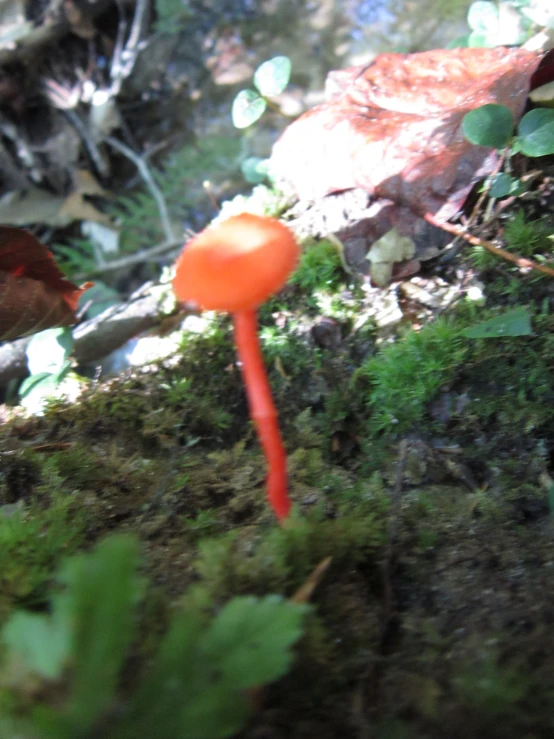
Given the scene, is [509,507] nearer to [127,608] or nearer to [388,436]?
[388,436]

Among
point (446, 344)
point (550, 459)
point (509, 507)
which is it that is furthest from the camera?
point (446, 344)

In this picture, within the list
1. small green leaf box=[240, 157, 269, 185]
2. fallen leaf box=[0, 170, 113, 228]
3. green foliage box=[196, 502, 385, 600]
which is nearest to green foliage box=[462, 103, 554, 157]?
small green leaf box=[240, 157, 269, 185]

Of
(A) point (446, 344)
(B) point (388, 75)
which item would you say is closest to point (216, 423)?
(A) point (446, 344)

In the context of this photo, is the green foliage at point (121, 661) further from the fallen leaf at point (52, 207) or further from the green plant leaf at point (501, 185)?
the fallen leaf at point (52, 207)

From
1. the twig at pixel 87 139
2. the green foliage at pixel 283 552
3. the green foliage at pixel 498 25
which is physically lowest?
the green foliage at pixel 283 552

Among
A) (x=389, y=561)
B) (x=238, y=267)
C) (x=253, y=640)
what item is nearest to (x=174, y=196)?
(x=238, y=267)

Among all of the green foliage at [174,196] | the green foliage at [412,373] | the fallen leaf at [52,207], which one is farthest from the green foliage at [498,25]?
the fallen leaf at [52,207]

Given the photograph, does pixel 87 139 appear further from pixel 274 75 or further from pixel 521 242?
pixel 521 242

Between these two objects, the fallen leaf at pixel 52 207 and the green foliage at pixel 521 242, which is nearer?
the green foliage at pixel 521 242
